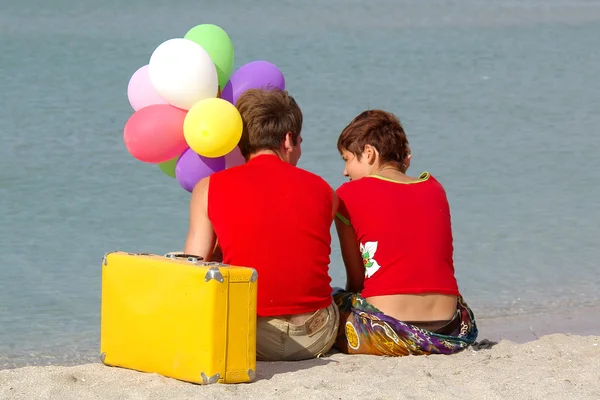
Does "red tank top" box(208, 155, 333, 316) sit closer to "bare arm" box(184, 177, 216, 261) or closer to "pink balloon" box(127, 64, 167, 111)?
"bare arm" box(184, 177, 216, 261)

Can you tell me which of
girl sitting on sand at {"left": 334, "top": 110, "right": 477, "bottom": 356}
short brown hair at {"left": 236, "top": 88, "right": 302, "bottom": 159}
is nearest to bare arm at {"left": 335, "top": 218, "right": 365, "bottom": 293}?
girl sitting on sand at {"left": 334, "top": 110, "right": 477, "bottom": 356}

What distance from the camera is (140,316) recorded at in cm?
334

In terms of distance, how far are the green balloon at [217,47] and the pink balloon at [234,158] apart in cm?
37

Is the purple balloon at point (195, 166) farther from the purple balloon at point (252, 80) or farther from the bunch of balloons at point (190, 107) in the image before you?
the purple balloon at point (252, 80)

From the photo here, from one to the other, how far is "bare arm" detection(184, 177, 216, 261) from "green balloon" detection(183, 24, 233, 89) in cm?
74

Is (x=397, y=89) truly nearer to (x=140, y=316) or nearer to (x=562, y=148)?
(x=562, y=148)

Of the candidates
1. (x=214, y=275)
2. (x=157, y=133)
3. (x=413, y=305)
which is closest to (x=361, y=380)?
(x=413, y=305)

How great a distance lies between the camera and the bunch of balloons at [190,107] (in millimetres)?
3721

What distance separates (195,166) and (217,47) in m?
0.54

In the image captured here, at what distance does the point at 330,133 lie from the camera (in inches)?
379

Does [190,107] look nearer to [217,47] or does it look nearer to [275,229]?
[217,47]

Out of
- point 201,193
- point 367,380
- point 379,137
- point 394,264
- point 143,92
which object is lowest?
point 367,380

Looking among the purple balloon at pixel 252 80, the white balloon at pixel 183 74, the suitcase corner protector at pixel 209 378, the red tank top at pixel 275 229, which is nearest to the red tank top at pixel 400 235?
the red tank top at pixel 275 229

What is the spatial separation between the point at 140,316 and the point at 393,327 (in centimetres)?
97
